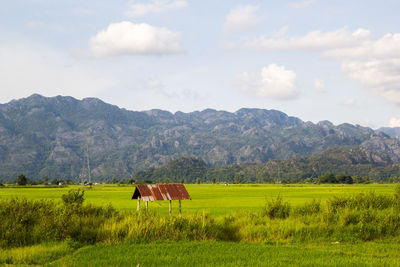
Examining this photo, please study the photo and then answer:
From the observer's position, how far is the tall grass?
19.8 meters

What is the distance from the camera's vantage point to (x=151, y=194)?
99.4 ft

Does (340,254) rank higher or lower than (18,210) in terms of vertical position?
lower

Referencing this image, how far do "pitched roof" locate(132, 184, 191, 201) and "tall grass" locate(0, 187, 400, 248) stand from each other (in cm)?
523

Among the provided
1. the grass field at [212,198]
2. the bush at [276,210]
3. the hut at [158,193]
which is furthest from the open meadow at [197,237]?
the grass field at [212,198]

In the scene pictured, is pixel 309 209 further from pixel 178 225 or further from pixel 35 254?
pixel 35 254

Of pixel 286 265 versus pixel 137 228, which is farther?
pixel 137 228

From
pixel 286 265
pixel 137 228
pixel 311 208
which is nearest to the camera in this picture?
pixel 286 265

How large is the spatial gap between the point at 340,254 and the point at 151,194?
54.8 ft

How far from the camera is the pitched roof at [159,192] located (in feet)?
98.4

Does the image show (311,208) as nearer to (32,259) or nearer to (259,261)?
(259,261)

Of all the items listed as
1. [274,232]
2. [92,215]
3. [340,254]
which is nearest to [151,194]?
[92,215]

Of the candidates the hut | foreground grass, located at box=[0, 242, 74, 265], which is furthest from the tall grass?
the hut

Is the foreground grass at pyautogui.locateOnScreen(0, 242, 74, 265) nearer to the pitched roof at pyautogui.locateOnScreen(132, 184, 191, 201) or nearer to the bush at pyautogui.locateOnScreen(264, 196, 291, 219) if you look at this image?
the pitched roof at pyautogui.locateOnScreen(132, 184, 191, 201)

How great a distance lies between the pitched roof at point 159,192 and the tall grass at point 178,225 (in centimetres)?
523
